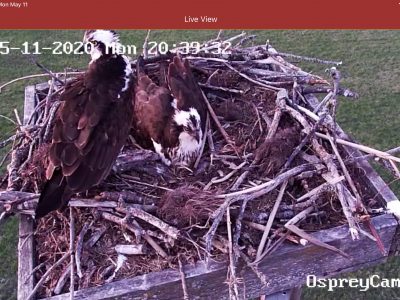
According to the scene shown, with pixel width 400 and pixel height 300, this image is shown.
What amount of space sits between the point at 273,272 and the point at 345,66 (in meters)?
3.39

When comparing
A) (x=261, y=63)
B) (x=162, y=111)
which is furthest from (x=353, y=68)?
(x=162, y=111)

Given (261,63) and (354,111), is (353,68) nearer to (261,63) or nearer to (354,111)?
(354,111)

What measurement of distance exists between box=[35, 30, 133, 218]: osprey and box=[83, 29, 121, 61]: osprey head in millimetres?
27

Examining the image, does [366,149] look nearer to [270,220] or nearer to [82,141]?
[270,220]

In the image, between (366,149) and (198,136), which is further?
(198,136)

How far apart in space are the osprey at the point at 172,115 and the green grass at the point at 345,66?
5.04 ft

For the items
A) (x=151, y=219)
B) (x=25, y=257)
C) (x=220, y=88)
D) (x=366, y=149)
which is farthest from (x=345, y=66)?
(x=25, y=257)

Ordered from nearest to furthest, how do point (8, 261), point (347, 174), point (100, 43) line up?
point (347, 174) → point (100, 43) → point (8, 261)

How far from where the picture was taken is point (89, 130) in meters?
2.15

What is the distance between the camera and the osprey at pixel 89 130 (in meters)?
1.99

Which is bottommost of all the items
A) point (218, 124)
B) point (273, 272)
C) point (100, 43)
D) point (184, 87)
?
point (273, 272)

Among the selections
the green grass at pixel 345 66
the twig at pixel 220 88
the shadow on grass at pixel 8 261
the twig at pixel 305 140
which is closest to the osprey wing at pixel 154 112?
the twig at pixel 220 88

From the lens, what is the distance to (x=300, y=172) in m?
2.15
